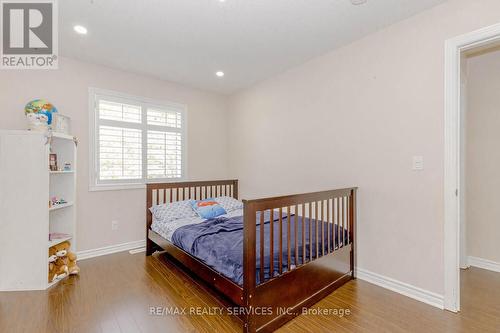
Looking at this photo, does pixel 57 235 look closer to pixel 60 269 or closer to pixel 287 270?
pixel 60 269

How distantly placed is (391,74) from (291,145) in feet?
4.68

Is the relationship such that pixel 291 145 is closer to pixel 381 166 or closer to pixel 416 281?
pixel 381 166

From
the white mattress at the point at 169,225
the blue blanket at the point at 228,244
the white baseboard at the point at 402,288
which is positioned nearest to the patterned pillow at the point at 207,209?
the white mattress at the point at 169,225

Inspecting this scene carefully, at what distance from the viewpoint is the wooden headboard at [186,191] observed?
3.42 m

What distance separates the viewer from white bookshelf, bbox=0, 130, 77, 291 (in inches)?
92.2

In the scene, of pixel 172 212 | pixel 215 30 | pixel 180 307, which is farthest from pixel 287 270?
pixel 215 30

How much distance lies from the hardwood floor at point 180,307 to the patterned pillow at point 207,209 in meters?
0.82

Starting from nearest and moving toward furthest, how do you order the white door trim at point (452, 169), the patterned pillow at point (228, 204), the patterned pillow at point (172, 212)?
1. the white door trim at point (452, 169)
2. the patterned pillow at point (172, 212)
3. the patterned pillow at point (228, 204)

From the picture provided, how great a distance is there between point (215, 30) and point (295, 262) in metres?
2.29

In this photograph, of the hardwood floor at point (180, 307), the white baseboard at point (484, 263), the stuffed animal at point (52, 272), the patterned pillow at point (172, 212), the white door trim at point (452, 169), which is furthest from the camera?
the patterned pillow at point (172, 212)

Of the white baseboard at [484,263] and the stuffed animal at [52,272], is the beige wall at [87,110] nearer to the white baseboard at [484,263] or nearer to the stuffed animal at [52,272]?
the stuffed animal at [52,272]

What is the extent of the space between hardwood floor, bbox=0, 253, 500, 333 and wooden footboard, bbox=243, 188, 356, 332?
127mm

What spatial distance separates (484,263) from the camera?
9.21 ft

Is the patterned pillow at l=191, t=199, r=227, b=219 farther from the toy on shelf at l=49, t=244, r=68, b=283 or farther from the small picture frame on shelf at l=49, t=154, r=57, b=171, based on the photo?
the small picture frame on shelf at l=49, t=154, r=57, b=171
